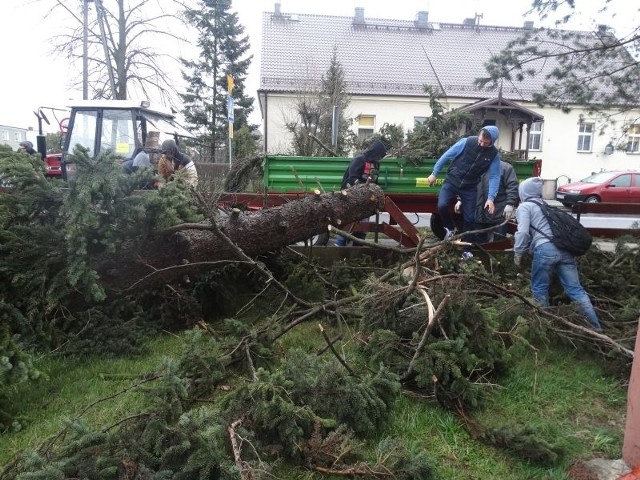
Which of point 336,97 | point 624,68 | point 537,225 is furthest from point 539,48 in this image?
point 336,97

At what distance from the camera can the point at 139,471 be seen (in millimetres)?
2135

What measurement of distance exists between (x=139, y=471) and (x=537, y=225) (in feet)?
12.6

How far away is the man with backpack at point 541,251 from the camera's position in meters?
4.36

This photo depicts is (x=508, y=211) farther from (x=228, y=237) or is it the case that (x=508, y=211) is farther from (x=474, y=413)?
(x=228, y=237)

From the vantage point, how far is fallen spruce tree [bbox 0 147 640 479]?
7.75 ft

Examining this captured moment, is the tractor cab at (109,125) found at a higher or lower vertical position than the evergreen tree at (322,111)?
lower

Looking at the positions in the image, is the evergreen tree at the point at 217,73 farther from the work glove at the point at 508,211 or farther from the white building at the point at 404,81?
the work glove at the point at 508,211

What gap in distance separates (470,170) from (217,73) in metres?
27.8

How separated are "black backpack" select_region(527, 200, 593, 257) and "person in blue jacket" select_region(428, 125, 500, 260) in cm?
122

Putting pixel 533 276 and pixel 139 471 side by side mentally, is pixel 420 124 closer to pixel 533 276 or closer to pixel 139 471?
pixel 533 276

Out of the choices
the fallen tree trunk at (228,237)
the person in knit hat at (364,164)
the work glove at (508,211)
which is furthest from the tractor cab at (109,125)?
the work glove at (508,211)

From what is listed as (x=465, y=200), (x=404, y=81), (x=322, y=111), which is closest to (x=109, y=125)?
(x=465, y=200)

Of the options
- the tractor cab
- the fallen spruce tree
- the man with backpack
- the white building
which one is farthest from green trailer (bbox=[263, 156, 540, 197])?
the white building

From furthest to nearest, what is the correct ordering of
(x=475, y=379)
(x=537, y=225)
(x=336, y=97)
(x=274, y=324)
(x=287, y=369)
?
1. (x=336, y=97)
2. (x=537, y=225)
3. (x=274, y=324)
4. (x=475, y=379)
5. (x=287, y=369)
